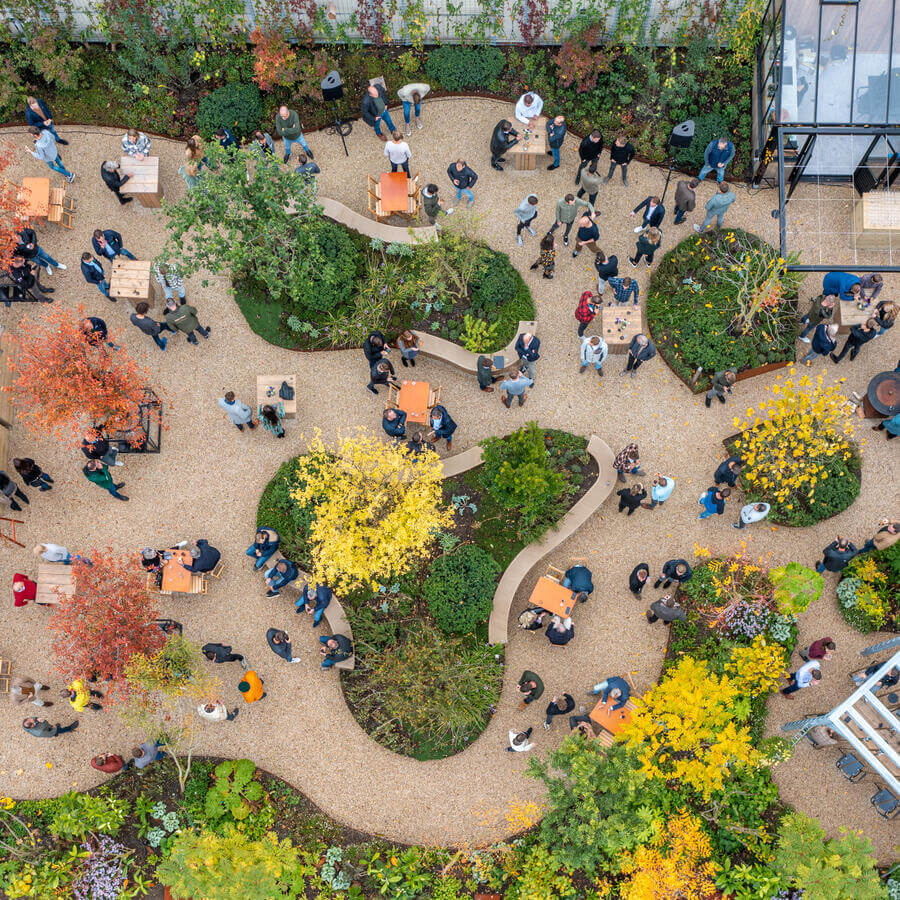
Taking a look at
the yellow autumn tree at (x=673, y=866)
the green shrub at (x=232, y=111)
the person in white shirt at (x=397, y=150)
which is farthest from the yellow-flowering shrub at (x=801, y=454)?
the green shrub at (x=232, y=111)

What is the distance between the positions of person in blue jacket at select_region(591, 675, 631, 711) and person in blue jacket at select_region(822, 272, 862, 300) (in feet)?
34.9

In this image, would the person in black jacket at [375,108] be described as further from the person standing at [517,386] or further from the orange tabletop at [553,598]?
the orange tabletop at [553,598]

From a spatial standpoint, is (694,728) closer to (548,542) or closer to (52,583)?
(548,542)

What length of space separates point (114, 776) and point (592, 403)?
14.2 meters

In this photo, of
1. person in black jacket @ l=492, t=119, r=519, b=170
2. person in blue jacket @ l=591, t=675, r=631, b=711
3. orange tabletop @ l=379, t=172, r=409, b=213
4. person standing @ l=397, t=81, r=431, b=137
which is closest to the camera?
person in blue jacket @ l=591, t=675, r=631, b=711

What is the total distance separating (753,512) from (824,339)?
177 inches

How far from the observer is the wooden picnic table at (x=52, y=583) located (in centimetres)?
1884

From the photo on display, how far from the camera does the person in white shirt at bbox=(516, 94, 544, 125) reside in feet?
66.8

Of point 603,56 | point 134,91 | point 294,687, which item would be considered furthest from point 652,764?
point 134,91

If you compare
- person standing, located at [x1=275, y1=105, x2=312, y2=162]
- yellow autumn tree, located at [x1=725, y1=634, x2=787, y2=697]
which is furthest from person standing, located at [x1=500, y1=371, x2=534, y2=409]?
person standing, located at [x1=275, y1=105, x2=312, y2=162]

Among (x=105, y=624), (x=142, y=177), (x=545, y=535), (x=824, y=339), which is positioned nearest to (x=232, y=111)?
(x=142, y=177)

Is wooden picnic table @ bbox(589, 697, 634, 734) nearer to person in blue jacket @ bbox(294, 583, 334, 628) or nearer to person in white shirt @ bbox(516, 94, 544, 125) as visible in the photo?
person in blue jacket @ bbox(294, 583, 334, 628)

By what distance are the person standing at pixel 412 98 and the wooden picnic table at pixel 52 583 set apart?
1424cm

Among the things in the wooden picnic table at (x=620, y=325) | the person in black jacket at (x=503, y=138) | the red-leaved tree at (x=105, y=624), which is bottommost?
the red-leaved tree at (x=105, y=624)
